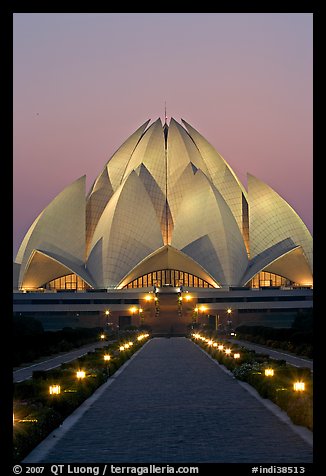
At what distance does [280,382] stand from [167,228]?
180 ft

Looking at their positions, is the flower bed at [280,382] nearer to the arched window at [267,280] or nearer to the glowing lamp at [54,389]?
the glowing lamp at [54,389]

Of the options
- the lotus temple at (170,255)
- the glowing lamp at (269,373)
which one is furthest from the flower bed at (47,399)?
the lotus temple at (170,255)

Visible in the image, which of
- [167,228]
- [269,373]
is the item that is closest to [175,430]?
[269,373]

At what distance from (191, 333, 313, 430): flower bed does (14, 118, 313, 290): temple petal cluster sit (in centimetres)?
4002

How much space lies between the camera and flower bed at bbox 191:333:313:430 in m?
11.8

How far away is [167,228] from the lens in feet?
231

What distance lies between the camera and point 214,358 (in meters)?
29.5

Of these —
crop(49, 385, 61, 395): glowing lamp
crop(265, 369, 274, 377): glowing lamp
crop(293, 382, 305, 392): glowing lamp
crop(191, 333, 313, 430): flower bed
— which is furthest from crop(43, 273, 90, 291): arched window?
crop(293, 382, 305, 392): glowing lamp

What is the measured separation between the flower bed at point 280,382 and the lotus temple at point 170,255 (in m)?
40.0

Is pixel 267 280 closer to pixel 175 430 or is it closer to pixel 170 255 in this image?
pixel 170 255

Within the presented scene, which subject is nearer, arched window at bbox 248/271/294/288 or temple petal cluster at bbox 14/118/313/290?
temple petal cluster at bbox 14/118/313/290

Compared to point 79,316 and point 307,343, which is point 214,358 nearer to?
point 307,343

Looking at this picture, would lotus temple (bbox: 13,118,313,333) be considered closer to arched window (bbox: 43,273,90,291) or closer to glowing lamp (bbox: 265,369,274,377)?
arched window (bbox: 43,273,90,291)
